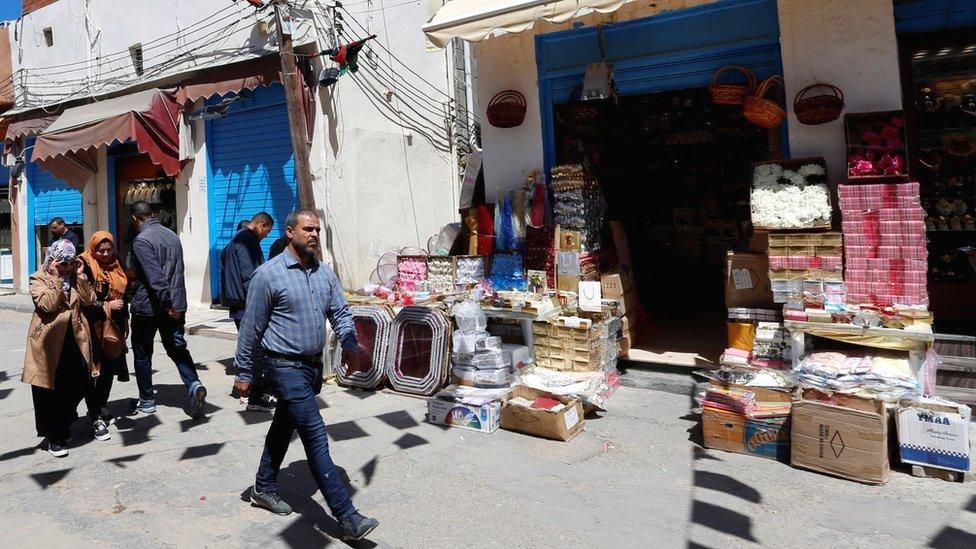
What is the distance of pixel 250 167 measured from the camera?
11.8m

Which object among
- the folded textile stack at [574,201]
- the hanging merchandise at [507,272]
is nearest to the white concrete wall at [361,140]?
the hanging merchandise at [507,272]

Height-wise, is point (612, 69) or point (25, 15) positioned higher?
point (25, 15)

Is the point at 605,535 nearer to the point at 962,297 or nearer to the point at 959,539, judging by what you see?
the point at 959,539

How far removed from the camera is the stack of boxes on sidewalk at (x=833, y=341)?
4.20 metres

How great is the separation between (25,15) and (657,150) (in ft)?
52.8

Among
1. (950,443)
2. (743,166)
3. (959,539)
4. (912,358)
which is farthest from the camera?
(743,166)

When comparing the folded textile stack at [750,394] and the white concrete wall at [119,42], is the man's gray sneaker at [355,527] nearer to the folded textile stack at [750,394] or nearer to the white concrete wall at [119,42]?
the folded textile stack at [750,394]

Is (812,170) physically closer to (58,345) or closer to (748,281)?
(748,281)

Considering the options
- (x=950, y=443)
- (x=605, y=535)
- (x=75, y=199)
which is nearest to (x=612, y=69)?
(x=950, y=443)

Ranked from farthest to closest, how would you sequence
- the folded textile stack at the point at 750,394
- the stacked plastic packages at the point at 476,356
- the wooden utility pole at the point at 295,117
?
the wooden utility pole at the point at 295,117, the stacked plastic packages at the point at 476,356, the folded textile stack at the point at 750,394

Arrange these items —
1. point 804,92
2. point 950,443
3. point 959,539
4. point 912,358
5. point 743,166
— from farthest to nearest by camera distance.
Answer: point 743,166
point 804,92
point 912,358
point 950,443
point 959,539

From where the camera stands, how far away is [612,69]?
7223mm

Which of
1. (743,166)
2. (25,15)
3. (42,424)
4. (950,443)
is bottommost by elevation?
(950,443)

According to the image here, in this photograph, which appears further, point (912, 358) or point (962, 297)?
point (962, 297)
